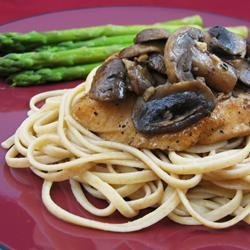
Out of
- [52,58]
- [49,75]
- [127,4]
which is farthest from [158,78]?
[127,4]

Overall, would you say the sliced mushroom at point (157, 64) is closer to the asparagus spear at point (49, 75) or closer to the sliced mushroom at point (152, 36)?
the sliced mushroom at point (152, 36)

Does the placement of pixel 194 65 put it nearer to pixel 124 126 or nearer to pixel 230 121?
pixel 230 121

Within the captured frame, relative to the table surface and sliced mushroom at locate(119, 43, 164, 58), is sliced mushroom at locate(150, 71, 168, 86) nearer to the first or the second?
sliced mushroom at locate(119, 43, 164, 58)

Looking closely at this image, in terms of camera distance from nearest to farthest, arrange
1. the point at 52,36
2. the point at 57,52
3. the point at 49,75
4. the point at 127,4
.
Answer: the point at 49,75 → the point at 57,52 → the point at 52,36 → the point at 127,4

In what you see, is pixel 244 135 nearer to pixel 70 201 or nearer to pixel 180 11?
pixel 70 201

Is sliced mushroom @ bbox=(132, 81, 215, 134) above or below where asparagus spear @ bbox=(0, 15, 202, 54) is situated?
above

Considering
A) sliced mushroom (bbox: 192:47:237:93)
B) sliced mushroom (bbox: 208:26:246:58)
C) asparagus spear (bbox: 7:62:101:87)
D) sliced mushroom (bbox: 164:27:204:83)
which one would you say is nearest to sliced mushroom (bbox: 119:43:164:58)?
sliced mushroom (bbox: 164:27:204:83)
